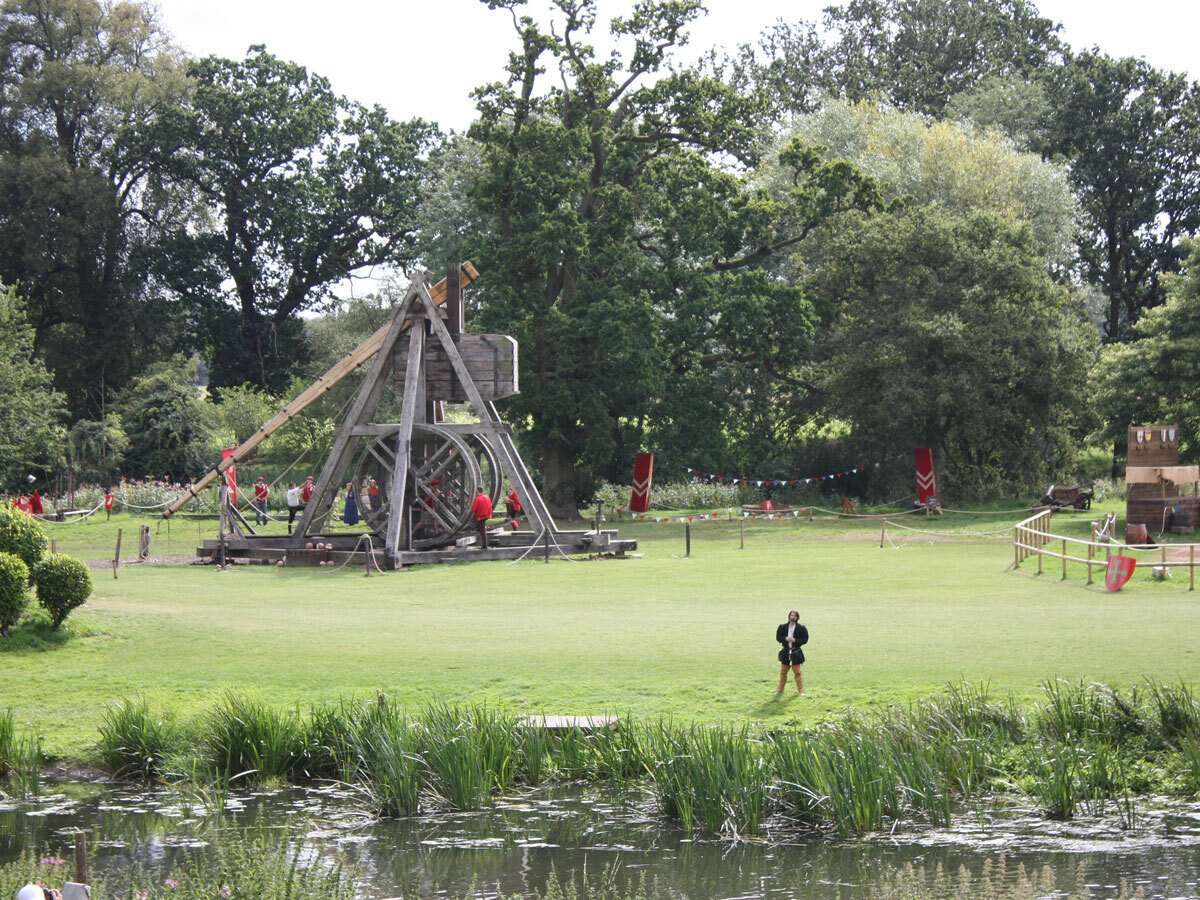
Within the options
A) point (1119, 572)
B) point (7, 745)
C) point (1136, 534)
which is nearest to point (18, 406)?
point (7, 745)

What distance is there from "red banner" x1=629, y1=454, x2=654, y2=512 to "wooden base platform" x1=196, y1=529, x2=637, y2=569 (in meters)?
12.8

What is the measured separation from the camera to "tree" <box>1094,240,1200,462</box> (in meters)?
36.0

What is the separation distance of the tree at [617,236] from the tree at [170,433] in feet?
49.8

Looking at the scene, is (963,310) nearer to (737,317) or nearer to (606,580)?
(737,317)

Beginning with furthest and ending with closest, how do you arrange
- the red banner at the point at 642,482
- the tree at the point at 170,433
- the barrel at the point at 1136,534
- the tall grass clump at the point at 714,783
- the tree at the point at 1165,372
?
the tree at the point at 170,433 → the red banner at the point at 642,482 → the tree at the point at 1165,372 → the barrel at the point at 1136,534 → the tall grass clump at the point at 714,783

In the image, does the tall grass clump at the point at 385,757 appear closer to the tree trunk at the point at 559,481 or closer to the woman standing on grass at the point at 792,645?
the woman standing on grass at the point at 792,645

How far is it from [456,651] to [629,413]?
28.0 metres

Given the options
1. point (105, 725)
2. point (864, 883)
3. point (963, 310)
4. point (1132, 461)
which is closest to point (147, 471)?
point (963, 310)

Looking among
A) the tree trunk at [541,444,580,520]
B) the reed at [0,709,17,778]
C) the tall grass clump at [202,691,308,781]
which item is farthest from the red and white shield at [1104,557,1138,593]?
the tree trunk at [541,444,580,520]

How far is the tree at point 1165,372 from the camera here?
3600 cm

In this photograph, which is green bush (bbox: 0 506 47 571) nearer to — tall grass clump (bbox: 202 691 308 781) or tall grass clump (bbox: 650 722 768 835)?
tall grass clump (bbox: 202 691 308 781)

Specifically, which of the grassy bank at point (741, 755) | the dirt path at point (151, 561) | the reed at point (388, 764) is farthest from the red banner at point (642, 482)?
the reed at point (388, 764)

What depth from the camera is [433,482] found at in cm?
2927

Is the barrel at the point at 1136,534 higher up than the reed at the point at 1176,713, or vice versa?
the barrel at the point at 1136,534
